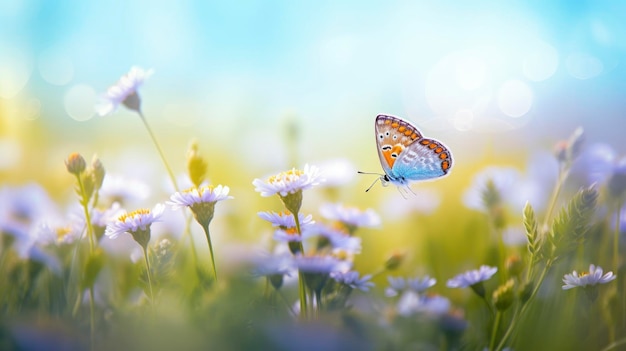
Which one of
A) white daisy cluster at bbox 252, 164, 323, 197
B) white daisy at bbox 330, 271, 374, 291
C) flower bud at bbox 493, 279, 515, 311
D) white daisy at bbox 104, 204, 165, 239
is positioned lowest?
flower bud at bbox 493, 279, 515, 311

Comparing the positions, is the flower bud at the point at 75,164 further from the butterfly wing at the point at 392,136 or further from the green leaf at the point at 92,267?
the butterfly wing at the point at 392,136

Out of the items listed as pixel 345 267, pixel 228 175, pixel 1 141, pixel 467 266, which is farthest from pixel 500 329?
pixel 1 141

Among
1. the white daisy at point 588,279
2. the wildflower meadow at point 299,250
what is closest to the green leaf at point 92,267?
the wildflower meadow at point 299,250

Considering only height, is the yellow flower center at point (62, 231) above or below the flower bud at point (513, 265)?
above

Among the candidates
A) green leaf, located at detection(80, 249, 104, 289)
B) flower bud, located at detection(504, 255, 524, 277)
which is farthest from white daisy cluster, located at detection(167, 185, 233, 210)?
flower bud, located at detection(504, 255, 524, 277)

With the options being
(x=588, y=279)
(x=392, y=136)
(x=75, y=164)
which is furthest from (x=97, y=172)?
(x=588, y=279)

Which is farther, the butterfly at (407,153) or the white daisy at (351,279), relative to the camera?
the butterfly at (407,153)

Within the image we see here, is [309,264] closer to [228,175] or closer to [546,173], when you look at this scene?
[546,173]

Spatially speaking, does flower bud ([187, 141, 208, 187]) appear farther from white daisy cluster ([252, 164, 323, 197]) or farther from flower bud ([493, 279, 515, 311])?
flower bud ([493, 279, 515, 311])
